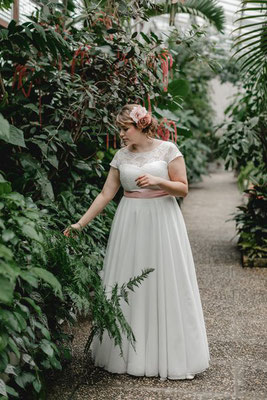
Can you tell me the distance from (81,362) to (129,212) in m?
0.99

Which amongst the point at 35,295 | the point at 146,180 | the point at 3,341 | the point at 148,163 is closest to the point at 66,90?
the point at 148,163

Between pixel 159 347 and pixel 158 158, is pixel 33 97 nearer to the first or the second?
pixel 158 158

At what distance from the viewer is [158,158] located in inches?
133

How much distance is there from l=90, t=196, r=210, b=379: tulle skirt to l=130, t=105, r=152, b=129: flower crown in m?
0.44

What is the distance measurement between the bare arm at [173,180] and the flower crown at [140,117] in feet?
0.89

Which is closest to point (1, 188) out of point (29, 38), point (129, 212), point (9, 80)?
point (129, 212)

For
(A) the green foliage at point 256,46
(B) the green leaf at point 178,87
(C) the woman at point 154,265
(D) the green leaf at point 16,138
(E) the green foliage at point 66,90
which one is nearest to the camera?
(D) the green leaf at point 16,138

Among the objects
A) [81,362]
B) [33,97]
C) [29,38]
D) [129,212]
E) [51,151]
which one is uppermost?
[29,38]

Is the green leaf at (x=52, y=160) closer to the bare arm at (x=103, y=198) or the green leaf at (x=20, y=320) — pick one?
the bare arm at (x=103, y=198)

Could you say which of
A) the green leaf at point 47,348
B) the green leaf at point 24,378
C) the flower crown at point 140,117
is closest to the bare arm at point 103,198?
the flower crown at point 140,117

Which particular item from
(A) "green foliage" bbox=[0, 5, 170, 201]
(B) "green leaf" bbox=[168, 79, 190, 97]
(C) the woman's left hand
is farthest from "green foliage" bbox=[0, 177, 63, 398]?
(B) "green leaf" bbox=[168, 79, 190, 97]

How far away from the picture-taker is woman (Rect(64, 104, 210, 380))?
3322mm

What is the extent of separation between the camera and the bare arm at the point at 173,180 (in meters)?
3.07

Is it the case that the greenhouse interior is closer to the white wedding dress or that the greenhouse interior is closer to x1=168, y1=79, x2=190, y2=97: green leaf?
the white wedding dress
